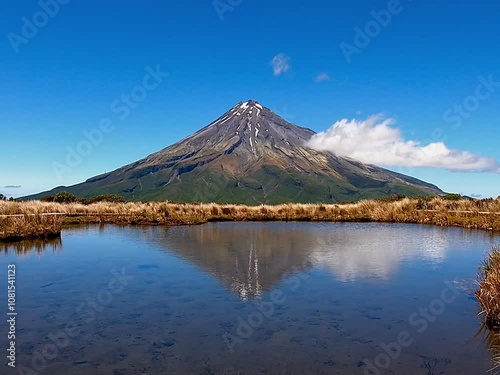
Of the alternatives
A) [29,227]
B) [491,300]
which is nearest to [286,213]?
[29,227]

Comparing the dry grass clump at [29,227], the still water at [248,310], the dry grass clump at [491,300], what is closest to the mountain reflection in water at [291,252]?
the still water at [248,310]

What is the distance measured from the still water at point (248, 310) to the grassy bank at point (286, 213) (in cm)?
1327

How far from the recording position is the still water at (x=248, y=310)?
24.8 ft

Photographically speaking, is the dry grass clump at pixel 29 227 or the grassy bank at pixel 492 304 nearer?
the grassy bank at pixel 492 304

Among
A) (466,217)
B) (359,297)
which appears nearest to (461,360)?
(359,297)

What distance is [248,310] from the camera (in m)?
10.4

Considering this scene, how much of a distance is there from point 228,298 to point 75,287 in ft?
15.5

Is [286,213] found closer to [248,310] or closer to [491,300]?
[248,310]

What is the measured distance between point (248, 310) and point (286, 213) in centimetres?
2901

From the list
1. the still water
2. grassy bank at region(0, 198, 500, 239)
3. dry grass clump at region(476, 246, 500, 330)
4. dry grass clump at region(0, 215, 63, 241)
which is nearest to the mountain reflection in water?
the still water

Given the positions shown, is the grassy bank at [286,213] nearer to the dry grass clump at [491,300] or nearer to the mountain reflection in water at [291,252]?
the mountain reflection in water at [291,252]

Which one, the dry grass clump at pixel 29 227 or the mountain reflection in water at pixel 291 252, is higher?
the dry grass clump at pixel 29 227

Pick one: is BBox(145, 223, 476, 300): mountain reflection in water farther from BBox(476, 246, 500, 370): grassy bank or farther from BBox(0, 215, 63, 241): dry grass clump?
BBox(0, 215, 63, 241): dry grass clump

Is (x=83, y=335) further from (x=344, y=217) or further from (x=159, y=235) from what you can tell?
(x=344, y=217)
